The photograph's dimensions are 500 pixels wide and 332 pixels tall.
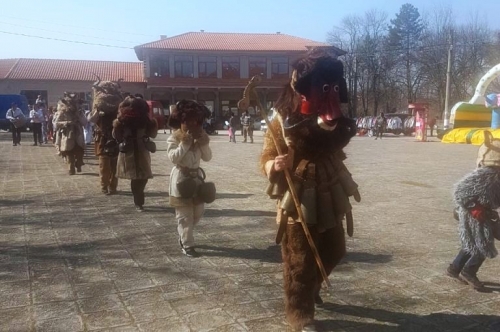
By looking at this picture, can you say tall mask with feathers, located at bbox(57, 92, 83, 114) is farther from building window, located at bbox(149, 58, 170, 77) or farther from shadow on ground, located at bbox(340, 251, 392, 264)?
building window, located at bbox(149, 58, 170, 77)

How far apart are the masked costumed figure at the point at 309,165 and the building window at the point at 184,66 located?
1750 inches

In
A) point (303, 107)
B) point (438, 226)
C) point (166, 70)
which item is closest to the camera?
point (303, 107)

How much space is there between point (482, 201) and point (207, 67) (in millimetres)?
44230

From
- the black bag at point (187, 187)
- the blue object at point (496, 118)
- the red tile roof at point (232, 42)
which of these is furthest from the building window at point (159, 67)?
the black bag at point (187, 187)

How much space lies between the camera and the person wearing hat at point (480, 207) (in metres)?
4.33

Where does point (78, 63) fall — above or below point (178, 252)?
above

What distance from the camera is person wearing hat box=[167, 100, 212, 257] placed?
5.47 meters

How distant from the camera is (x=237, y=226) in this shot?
6.88m

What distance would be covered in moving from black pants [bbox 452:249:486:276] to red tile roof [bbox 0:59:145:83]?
44357 millimetres

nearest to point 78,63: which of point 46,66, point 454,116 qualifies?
point 46,66

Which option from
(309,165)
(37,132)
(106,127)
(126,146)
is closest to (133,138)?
(126,146)

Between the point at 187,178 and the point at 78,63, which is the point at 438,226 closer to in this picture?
the point at 187,178

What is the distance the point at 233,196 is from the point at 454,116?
778 inches

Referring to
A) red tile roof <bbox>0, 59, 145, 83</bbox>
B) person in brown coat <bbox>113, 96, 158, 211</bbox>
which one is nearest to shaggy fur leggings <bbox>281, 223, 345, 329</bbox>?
person in brown coat <bbox>113, 96, 158, 211</bbox>
